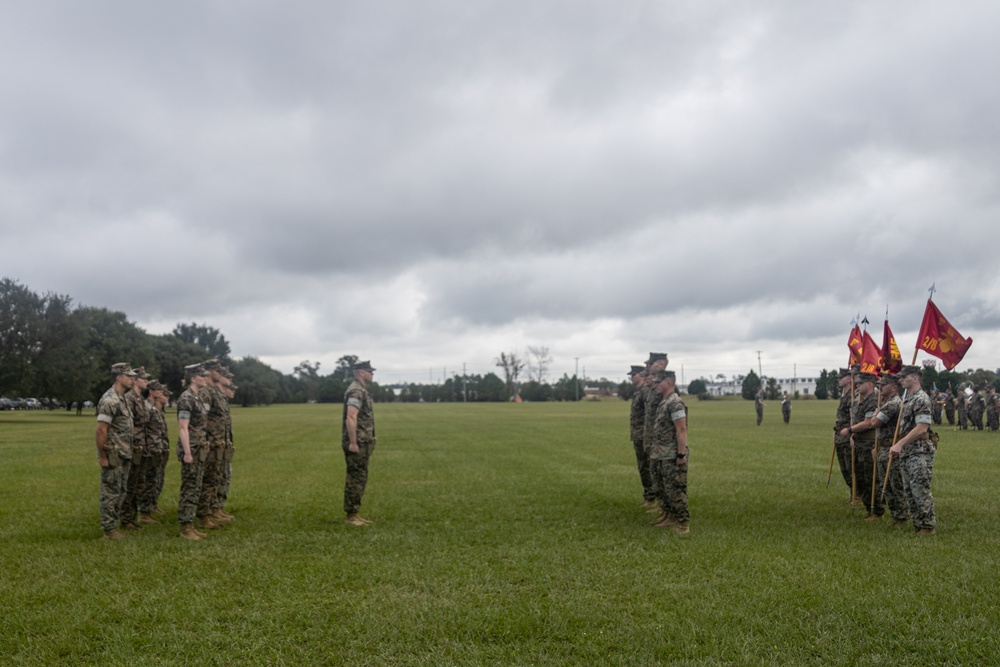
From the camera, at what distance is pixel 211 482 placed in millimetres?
10461

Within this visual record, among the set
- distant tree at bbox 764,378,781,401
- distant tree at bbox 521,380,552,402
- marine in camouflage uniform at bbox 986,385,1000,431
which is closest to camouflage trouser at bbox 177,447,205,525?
marine in camouflage uniform at bbox 986,385,1000,431

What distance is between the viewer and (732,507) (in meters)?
11.5

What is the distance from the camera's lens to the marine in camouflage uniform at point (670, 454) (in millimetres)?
9594

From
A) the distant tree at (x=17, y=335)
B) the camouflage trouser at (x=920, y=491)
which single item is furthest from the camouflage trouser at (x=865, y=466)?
the distant tree at (x=17, y=335)

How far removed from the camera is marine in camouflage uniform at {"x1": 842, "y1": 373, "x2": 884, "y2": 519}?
1124 centimetres

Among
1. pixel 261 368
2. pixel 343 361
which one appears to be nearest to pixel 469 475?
pixel 261 368

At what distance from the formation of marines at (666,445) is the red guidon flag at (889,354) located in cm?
537

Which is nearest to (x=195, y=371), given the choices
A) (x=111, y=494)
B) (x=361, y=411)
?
(x=111, y=494)

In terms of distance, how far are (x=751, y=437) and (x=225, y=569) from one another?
2381 cm

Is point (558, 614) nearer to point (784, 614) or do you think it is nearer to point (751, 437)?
point (784, 614)

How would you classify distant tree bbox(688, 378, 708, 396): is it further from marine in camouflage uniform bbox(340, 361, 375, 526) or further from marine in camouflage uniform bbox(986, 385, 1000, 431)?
marine in camouflage uniform bbox(340, 361, 375, 526)

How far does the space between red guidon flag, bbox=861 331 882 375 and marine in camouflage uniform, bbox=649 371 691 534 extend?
664 centimetres

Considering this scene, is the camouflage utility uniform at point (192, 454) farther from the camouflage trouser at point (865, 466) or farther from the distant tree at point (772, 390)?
Result: the distant tree at point (772, 390)

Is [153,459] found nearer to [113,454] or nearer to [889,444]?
[113,454]
